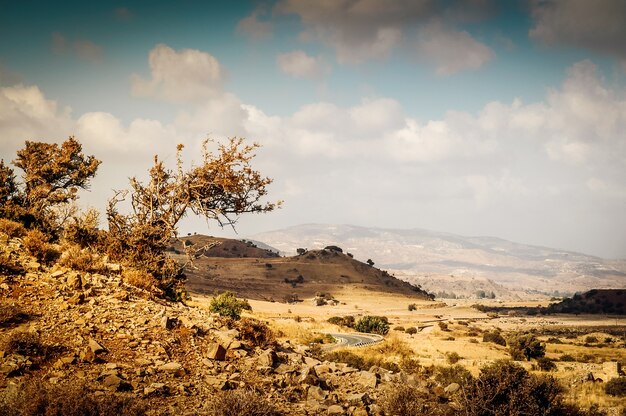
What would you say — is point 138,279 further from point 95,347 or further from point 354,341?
point 354,341

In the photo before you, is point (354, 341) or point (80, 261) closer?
point (80, 261)

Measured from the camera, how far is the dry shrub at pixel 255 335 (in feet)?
38.7

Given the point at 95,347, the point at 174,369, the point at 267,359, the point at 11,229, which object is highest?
the point at 11,229

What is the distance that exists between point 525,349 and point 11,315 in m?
39.6

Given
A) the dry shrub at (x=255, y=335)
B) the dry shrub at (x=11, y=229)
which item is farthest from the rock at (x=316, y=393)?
the dry shrub at (x=11, y=229)

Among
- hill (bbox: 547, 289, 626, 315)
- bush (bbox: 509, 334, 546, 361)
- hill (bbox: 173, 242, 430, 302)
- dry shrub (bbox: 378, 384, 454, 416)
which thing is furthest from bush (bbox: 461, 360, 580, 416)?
hill (bbox: 547, 289, 626, 315)

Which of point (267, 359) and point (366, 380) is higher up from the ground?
point (267, 359)

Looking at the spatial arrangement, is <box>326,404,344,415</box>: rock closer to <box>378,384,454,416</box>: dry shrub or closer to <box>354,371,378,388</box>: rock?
<box>378,384,454,416</box>: dry shrub

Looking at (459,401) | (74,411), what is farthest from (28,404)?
(459,401)

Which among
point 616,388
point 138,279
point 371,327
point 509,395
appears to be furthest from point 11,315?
point 371,327

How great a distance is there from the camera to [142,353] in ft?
30.5

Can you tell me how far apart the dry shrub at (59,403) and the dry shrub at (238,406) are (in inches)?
50.8

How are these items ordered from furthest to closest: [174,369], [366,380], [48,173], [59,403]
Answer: [48,173]
[366,380]
[174,369]
[59,403]

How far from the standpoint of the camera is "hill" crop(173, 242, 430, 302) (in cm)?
10038
